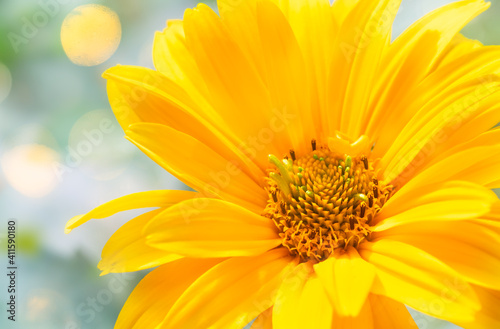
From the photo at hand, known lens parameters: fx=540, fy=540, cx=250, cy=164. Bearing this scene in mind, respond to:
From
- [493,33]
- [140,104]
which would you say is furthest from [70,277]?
[493,33]

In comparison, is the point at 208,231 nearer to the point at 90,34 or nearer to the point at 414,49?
the point at 414,49

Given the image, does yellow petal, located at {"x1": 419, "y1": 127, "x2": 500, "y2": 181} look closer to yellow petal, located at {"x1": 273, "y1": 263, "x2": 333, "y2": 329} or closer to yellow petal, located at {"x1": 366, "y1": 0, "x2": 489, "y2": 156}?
yellow petal, located at {"x1": 366, "y1": 0, "x2": 489, "y2": 156}

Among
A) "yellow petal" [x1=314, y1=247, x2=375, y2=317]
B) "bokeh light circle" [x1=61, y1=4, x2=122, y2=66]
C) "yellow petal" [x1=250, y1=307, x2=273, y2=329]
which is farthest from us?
"bokeh light circle" [x1=61, y1=4, x2=122, y2=66]

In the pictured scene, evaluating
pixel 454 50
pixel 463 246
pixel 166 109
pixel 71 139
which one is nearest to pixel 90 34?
pixel 71 139

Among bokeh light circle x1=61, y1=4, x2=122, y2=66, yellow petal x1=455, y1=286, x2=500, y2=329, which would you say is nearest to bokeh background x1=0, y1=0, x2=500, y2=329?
bokeh light circle x1=61, y1=4, x2=122, y2=66

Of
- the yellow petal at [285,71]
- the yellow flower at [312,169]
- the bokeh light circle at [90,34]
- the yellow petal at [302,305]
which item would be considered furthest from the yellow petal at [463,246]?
the bokeh light circle at [90,34]

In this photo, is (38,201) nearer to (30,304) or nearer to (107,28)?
(30,304)
